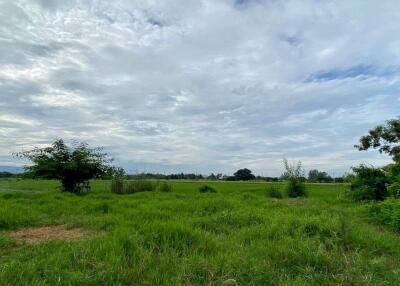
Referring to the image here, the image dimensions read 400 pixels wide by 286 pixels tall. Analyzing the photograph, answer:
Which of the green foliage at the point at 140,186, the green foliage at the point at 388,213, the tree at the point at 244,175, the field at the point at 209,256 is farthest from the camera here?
the tree at the point at 244,175

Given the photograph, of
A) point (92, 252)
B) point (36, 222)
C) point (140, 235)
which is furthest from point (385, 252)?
point (36, 222)

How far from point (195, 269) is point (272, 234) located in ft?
6.69

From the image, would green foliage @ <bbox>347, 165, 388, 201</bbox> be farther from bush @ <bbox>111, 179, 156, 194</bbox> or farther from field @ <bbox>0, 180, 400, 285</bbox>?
bush @ <bbox>111, 179, 156, 194</bbox>

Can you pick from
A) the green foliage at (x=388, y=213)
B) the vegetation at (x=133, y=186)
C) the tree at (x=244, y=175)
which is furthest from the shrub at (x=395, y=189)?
the tree at (x=244, y=175)

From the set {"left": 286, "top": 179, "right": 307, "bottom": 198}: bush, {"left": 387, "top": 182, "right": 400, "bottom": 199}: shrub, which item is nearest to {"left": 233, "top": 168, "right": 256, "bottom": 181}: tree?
{"left": 286, "top": 179, "right": 307, "bottom": 198}: bush

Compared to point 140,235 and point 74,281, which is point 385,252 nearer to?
point 140,235

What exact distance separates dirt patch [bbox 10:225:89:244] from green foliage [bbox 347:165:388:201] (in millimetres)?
9324

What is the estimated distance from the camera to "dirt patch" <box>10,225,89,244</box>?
17.3 ft

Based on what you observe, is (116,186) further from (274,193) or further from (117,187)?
(274,193)

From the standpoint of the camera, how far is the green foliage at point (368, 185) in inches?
459

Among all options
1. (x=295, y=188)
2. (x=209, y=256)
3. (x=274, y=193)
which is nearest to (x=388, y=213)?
(x=209, y=256)

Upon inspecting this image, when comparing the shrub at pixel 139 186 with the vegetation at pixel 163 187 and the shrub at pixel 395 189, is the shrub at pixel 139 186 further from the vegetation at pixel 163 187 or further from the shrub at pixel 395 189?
the shrub at pixel 395 189

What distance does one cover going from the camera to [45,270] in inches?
139

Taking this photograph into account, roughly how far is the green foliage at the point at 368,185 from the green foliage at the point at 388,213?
336cm
